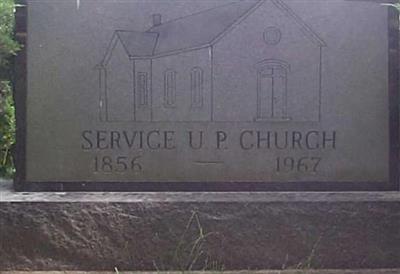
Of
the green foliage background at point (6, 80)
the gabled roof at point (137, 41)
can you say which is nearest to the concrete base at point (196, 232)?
the green foliage background at point (6, 80)

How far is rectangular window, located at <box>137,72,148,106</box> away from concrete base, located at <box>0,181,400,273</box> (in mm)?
644

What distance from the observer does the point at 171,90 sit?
4805mm

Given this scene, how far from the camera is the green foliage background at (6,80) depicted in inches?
178

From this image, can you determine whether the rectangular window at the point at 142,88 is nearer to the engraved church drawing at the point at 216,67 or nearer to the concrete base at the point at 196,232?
the engraved church drawing at the point at 216,67

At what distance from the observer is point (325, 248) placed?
4.55 m

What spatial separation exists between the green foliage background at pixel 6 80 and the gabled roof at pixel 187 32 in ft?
2.06

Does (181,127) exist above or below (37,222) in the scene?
above

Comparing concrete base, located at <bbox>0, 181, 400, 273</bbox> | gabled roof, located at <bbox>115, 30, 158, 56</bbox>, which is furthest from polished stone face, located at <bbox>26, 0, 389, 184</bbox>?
concrete base, located at <bbox>0, 181, 400, 273</bbox>

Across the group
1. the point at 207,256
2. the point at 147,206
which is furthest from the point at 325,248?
the point at 147,206

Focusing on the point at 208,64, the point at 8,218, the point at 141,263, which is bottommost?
the point at 141,263

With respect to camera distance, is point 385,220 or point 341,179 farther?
point 341,179

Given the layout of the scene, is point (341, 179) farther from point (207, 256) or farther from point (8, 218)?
point (8, 218)

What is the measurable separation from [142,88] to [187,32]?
47 centimetres

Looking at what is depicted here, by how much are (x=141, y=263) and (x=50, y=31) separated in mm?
1617
